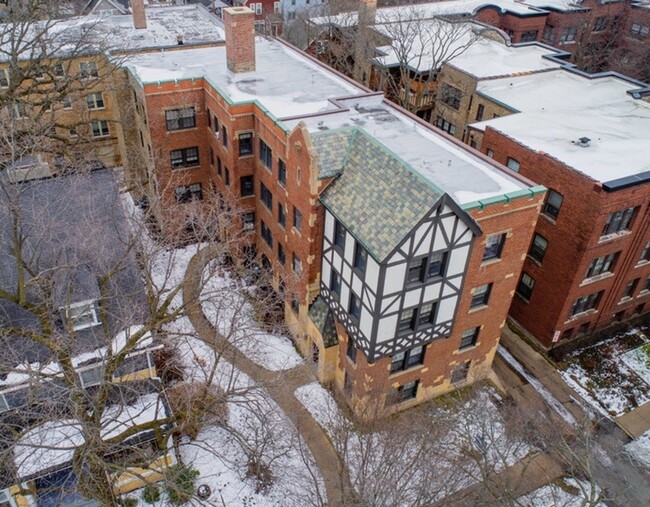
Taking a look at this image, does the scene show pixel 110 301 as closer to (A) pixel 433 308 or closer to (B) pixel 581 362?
(A) pixel 433 308

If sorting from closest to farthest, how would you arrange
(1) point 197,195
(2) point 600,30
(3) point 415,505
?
(3) point 415,505 < (1) point 197,195 < (2) point 600,30

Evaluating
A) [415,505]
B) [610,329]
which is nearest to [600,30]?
[610,329]

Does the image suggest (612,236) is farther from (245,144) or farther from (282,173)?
(245,144)

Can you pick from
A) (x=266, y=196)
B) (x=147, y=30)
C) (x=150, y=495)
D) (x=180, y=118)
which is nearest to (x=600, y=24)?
(x=147, y=30)

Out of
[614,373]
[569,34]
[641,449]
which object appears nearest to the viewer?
[641,449]

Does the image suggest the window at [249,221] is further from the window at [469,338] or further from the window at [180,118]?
the window at [469,338]

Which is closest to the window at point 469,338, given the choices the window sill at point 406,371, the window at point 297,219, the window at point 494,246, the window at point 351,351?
the window sill at point 406,371

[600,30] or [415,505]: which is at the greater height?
[600,30]
